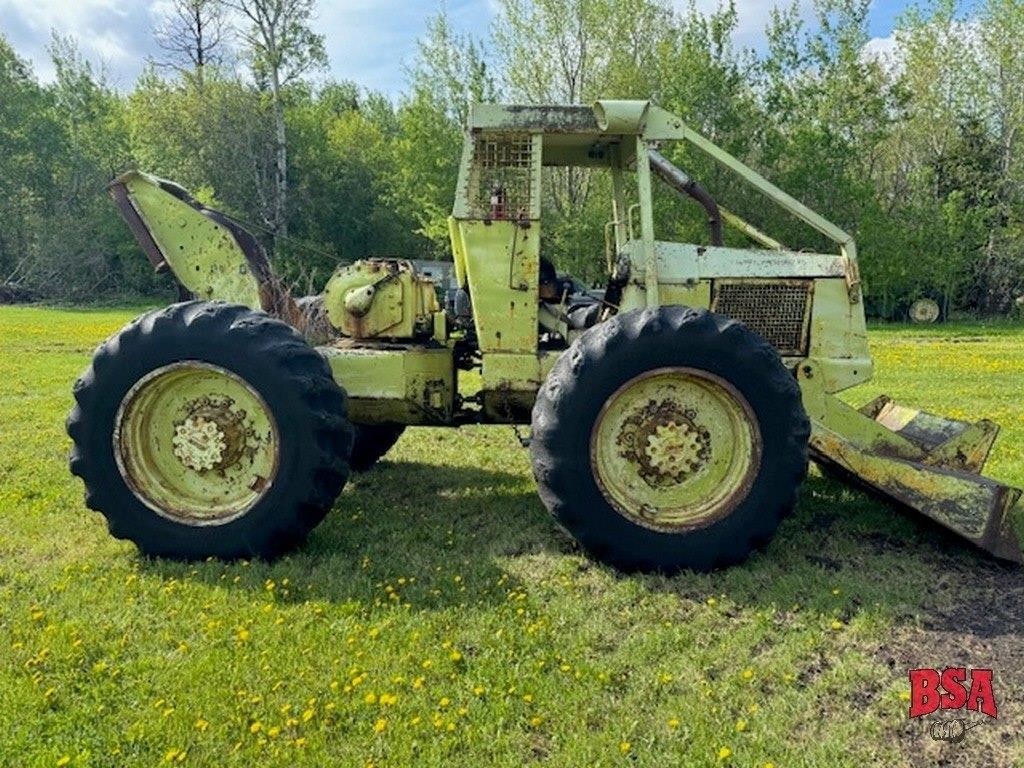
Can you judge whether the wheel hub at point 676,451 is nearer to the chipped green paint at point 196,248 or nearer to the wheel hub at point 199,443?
the wheel hub at point 199,443

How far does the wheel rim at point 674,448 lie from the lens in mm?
4660

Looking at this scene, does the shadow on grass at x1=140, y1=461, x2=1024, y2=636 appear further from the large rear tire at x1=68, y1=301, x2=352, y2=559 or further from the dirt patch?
the large rear tire at x1=68, y1=301, x2=352, y2=559

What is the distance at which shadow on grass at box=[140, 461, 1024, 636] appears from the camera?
4.25m

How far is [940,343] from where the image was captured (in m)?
20.8

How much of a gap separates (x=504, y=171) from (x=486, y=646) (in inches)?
109

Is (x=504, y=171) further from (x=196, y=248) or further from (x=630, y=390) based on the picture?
(x=196, y=248)

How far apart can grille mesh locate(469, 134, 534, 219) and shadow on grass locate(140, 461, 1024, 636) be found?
197 cm

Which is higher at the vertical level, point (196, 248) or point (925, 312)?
point (196, 248)

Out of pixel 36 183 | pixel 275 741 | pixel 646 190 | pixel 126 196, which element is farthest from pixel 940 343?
pixel 36 183

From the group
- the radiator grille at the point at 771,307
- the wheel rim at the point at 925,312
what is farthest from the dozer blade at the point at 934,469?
the wheel rim at the point at 925,312

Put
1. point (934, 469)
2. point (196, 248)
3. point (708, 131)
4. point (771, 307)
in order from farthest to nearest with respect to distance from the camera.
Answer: point (708, 131) < point (196, 248) < point (771, 307) < point (934, 469)

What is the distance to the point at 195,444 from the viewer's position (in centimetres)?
→ 489

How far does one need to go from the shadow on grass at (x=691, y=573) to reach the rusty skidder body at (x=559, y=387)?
20 centimetres

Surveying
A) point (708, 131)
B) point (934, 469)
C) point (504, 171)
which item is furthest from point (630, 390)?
point (708, 131)
